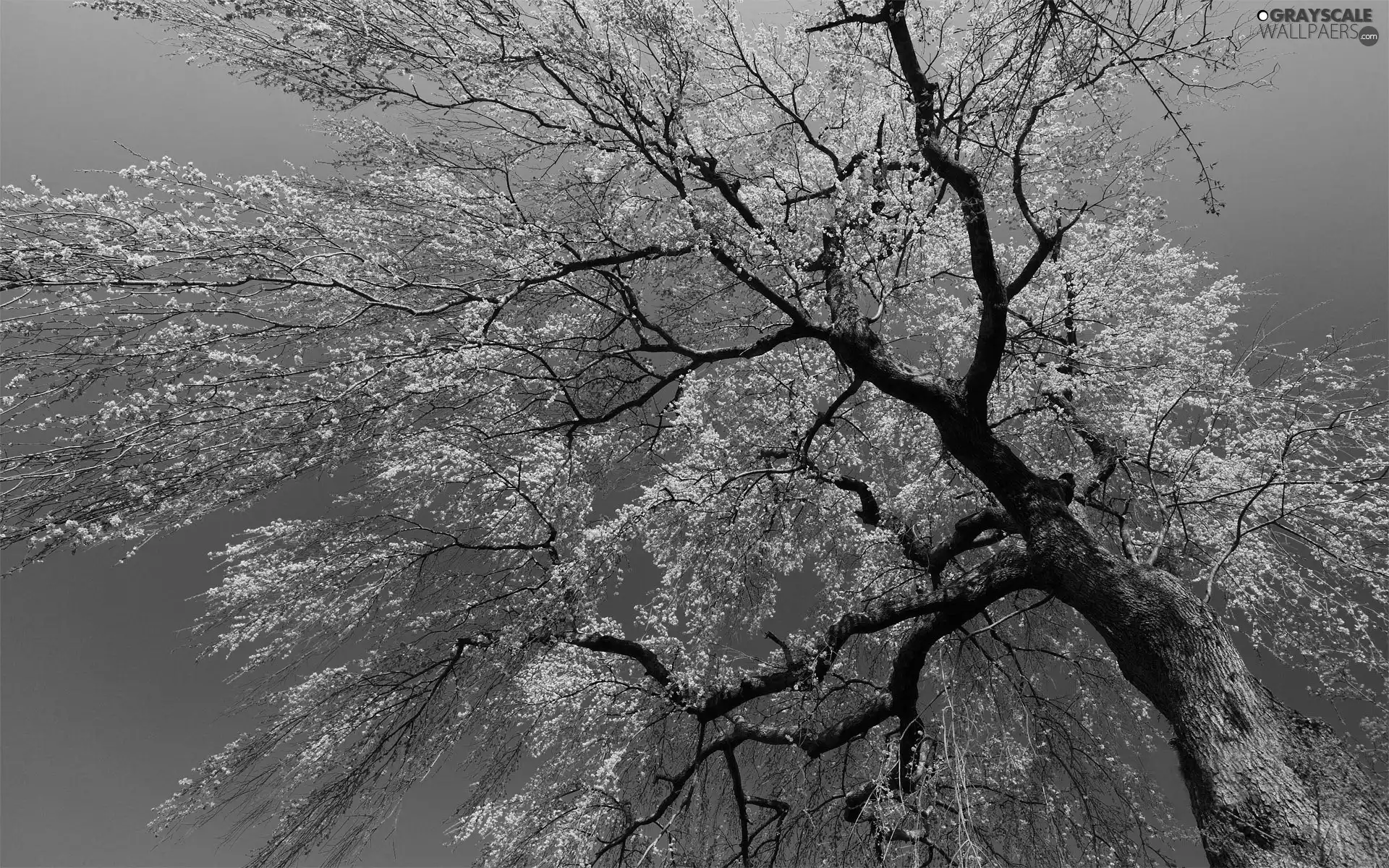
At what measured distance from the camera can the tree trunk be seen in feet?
8.86

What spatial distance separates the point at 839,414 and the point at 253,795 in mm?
5358

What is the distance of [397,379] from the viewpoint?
158 inches

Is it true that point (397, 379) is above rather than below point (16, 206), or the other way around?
below

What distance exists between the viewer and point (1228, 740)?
9.86 feet

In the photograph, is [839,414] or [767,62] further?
[839,414]

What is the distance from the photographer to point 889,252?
17.7 feet

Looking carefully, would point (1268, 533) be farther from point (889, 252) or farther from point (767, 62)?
point (767, 62)

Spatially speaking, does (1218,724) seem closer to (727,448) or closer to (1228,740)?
(1228,740)

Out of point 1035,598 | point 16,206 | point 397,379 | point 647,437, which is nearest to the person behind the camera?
point 16,206

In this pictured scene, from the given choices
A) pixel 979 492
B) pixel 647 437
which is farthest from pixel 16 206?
pixel 979 492

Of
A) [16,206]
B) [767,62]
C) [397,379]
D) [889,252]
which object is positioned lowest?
[397,379]

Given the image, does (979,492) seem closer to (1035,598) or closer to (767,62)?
(1035,598)

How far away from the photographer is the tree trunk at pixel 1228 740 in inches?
106

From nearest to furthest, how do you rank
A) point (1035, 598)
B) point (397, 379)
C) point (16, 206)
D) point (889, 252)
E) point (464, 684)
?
point (16, 206), point (397, 379), point (464, 684), point (889, 252), point (1035, 598)
